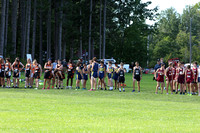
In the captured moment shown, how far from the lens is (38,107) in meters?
16.4

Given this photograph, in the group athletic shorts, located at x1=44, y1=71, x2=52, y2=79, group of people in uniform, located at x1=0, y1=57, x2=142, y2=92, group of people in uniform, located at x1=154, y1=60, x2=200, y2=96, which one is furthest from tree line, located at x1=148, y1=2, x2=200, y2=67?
athletic shorts, located at x1=44, y1=71, x2=52, y2=79

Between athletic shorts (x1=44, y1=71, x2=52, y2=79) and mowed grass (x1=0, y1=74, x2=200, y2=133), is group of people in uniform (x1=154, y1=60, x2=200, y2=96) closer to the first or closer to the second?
athletic shorts (x1=44, y1=71, x2=52, y2=79)

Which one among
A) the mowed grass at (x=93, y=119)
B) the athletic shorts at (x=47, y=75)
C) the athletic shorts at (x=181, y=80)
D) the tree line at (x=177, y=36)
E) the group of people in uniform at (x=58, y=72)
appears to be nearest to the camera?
the mowed grass at (x=93, y=119)

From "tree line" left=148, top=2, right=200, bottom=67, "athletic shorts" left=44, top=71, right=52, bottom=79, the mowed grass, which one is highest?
"tree line" left=148, top=2, right=200, bottom=67

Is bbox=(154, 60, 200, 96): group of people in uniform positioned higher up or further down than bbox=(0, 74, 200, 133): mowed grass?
higher up

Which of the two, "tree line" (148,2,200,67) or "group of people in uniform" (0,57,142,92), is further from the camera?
"tree line" (148,2,200,67)

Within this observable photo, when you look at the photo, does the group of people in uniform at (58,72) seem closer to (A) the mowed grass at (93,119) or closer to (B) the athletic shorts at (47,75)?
(B) the athletic shorts at (47,75)

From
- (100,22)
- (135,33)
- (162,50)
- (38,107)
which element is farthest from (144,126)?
(162,50)

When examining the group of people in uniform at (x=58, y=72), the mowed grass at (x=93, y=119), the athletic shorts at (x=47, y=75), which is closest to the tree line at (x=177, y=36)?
the group of people in uniform at (x=58, y=72)

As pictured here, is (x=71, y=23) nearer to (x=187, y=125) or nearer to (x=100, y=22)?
(x=100, y=22)

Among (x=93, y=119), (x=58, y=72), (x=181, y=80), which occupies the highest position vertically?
(x=58, y=72)

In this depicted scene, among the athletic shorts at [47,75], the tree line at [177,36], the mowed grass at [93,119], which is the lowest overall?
the mowed grass at [93,119]

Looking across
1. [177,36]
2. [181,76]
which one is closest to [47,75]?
[181,76]

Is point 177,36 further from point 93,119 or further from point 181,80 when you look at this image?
point 93,119
